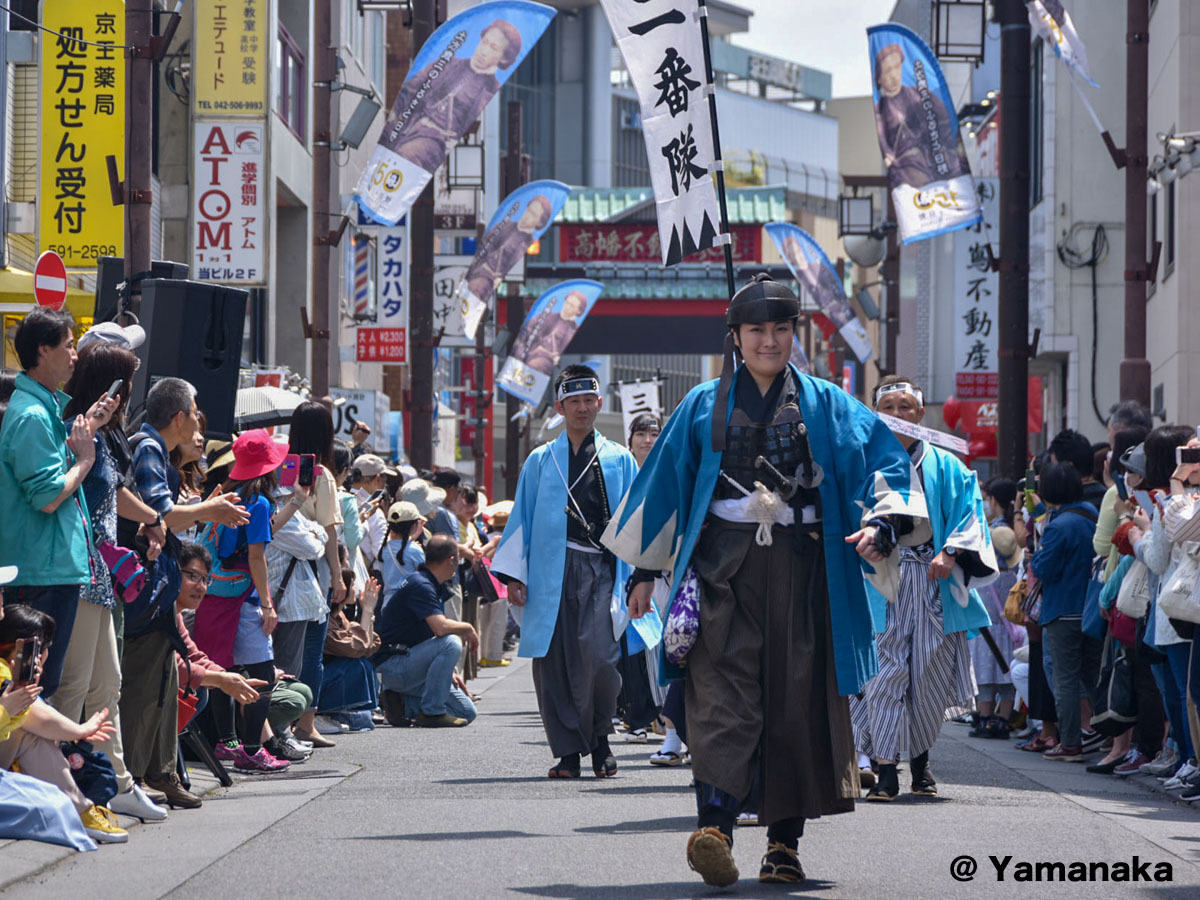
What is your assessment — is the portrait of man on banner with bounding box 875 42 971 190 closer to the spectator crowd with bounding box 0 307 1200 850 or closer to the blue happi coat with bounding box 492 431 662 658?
the spectator crowd with bounding box 0 307 1200 850

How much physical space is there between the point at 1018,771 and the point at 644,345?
41.4m

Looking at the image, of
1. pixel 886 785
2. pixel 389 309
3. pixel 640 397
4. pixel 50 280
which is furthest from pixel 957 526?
pixel 389 309

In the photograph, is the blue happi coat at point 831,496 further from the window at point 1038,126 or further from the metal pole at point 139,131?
the window at point 1038,126

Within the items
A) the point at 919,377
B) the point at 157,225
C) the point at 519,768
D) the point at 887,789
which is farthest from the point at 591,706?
the point at 919,377

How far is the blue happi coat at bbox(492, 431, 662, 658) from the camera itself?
9.63 m

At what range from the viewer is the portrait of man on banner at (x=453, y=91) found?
18266mm

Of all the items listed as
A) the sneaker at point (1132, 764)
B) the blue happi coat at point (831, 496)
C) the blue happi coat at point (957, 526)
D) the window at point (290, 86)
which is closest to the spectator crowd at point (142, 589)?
the blue happi coat at point (831, 496)

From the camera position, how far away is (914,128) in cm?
1772

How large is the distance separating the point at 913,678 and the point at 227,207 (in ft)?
41.8

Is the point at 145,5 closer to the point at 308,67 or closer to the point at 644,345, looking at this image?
the point at 308,67

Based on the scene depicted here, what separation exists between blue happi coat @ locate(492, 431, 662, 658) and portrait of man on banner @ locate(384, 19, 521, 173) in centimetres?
901

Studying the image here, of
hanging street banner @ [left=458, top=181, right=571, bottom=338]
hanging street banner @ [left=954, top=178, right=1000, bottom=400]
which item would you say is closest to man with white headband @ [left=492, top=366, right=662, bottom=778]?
hanging street banner @ [left=458, top=181, right=571, bottom=338]

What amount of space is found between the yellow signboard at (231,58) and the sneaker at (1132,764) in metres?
13.2

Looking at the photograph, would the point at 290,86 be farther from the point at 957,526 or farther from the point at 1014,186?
the point at 957,526
